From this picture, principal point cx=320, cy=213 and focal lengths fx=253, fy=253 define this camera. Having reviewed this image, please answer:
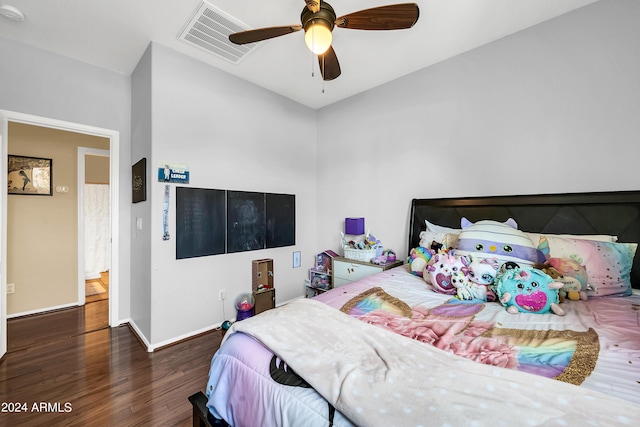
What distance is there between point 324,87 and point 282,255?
2182mm

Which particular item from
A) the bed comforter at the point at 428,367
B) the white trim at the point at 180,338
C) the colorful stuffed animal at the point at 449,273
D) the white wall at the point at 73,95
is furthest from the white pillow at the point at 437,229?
the white wall at the point at 73,95

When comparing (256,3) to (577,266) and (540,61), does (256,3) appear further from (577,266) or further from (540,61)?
(577,266)

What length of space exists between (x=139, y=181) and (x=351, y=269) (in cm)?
239

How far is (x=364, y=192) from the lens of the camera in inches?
127

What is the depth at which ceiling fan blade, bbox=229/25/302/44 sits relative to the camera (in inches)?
63.2

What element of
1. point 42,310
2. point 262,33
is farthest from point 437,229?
point 42,310

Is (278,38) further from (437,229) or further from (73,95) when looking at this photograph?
(437,229)

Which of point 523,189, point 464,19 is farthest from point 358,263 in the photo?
point 464,19

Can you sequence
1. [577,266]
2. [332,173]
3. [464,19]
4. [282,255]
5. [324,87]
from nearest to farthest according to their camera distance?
[577,266]
[464,19]
[324,87]
[282,255]
[332,173]

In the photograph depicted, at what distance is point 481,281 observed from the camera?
161cm

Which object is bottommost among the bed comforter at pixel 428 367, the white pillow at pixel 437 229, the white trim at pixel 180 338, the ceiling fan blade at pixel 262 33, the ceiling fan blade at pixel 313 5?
the white trim at pixel 180 338

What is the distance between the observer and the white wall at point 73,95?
2.26m

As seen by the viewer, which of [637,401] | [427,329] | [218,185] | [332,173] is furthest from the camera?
[332,173]

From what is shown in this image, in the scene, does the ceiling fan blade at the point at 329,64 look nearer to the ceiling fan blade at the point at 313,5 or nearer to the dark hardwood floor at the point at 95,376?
the ceiling fan blade at the point at 313,5
